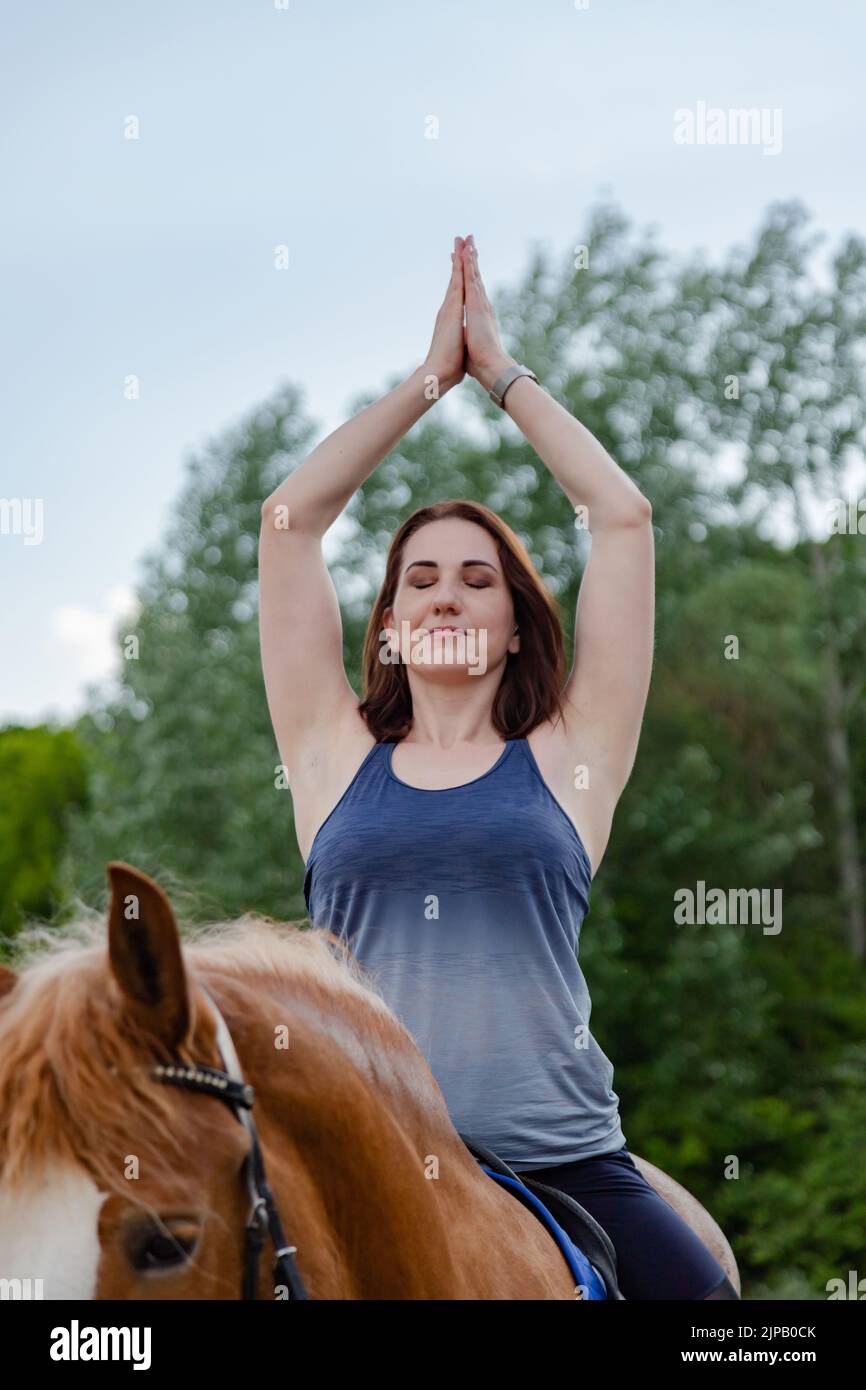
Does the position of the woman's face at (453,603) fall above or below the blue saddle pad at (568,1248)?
above

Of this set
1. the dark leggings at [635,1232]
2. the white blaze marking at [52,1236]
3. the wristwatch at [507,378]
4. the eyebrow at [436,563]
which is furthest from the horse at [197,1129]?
the wristwatch at [507,378]

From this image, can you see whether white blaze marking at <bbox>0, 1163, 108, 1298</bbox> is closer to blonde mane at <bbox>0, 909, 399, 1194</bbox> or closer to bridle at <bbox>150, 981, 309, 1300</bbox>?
blonde mane at <bbox>0, 909, 399, 1194</bbox>

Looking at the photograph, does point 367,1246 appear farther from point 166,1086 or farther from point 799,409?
point 799,409

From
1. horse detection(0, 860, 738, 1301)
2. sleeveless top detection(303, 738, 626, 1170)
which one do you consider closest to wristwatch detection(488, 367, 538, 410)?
sleeveless top detection(303, 738, 626, 1170)

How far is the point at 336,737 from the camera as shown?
2.70 m

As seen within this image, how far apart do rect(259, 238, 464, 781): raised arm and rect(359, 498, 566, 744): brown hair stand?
0.22ft

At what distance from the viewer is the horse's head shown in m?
1.41

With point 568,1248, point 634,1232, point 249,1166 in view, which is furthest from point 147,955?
point 634,1232

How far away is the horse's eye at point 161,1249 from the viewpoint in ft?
4.67

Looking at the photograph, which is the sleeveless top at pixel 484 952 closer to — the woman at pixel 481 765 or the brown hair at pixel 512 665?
the woman at pixel 481 765

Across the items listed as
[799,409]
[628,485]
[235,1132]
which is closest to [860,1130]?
[799,409]

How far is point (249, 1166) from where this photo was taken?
1.53 meters

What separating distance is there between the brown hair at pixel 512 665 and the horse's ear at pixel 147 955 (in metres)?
1.21
